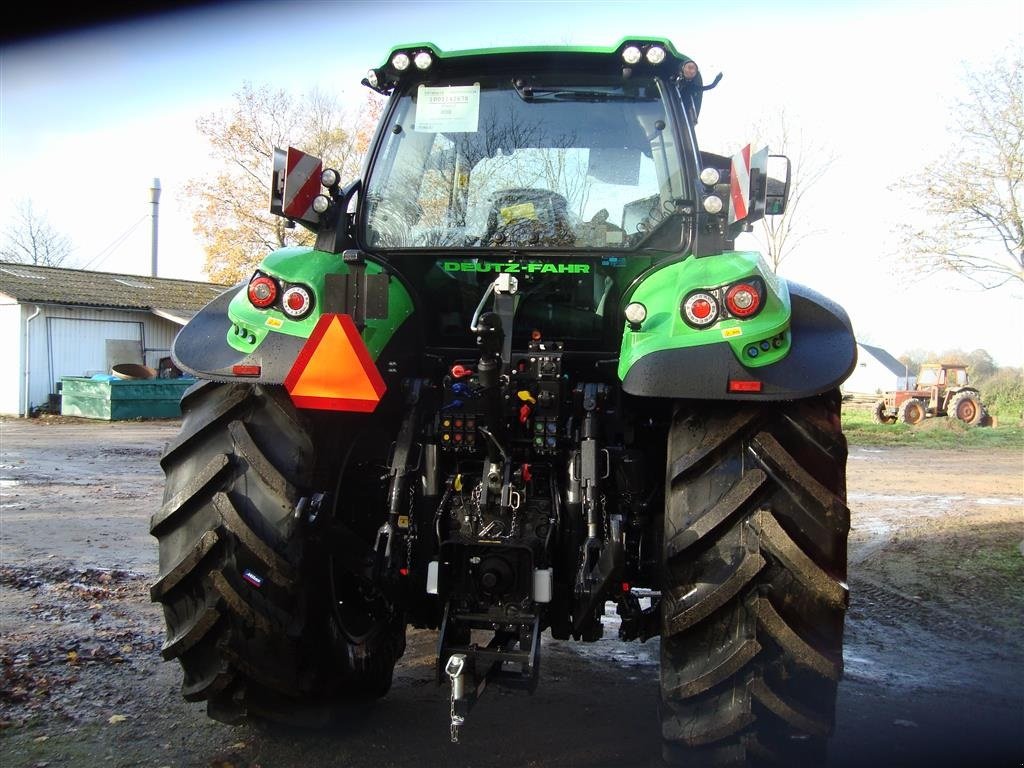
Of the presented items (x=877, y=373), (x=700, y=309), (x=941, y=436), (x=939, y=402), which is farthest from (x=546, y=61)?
(x=877, y=373)

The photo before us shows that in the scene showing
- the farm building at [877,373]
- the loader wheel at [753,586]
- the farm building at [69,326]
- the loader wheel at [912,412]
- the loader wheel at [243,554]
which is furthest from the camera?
the farm building at [877,373]

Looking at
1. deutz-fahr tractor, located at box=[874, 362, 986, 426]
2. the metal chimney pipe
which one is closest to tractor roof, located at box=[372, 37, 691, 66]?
deutz-fahr tractor, located at box=[874, 362, 986, 426]

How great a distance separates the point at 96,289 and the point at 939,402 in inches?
1059

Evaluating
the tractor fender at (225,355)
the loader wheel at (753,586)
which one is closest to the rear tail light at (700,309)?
the loader wheel at (753,586)

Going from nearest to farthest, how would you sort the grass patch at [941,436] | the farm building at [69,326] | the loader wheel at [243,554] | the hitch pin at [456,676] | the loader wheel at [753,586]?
the loader wheel at [753,586] → the hitch pin at [456,676] → the loader wheel at [243,554] → the grass patch at [941,436] → the farm building at [69,326]

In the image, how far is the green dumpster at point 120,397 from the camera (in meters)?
23.3

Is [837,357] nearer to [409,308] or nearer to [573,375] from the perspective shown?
[573,375]

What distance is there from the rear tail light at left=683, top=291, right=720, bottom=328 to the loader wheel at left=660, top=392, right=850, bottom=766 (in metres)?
0.31

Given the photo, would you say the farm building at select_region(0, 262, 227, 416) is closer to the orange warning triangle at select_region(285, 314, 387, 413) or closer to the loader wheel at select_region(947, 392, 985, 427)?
the loader wheel at select_region(947, 392, 985, 427)

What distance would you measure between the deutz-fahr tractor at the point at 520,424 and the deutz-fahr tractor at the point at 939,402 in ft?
85.6

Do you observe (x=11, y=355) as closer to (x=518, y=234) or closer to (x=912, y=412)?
(x=912, y=412)

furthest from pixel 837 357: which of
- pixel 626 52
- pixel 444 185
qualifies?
pixel 444 185

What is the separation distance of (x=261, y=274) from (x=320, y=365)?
1.80 feet

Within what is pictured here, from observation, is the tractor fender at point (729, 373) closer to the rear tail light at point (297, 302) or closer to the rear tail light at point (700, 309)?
the rear tail light at point (700, 309)
